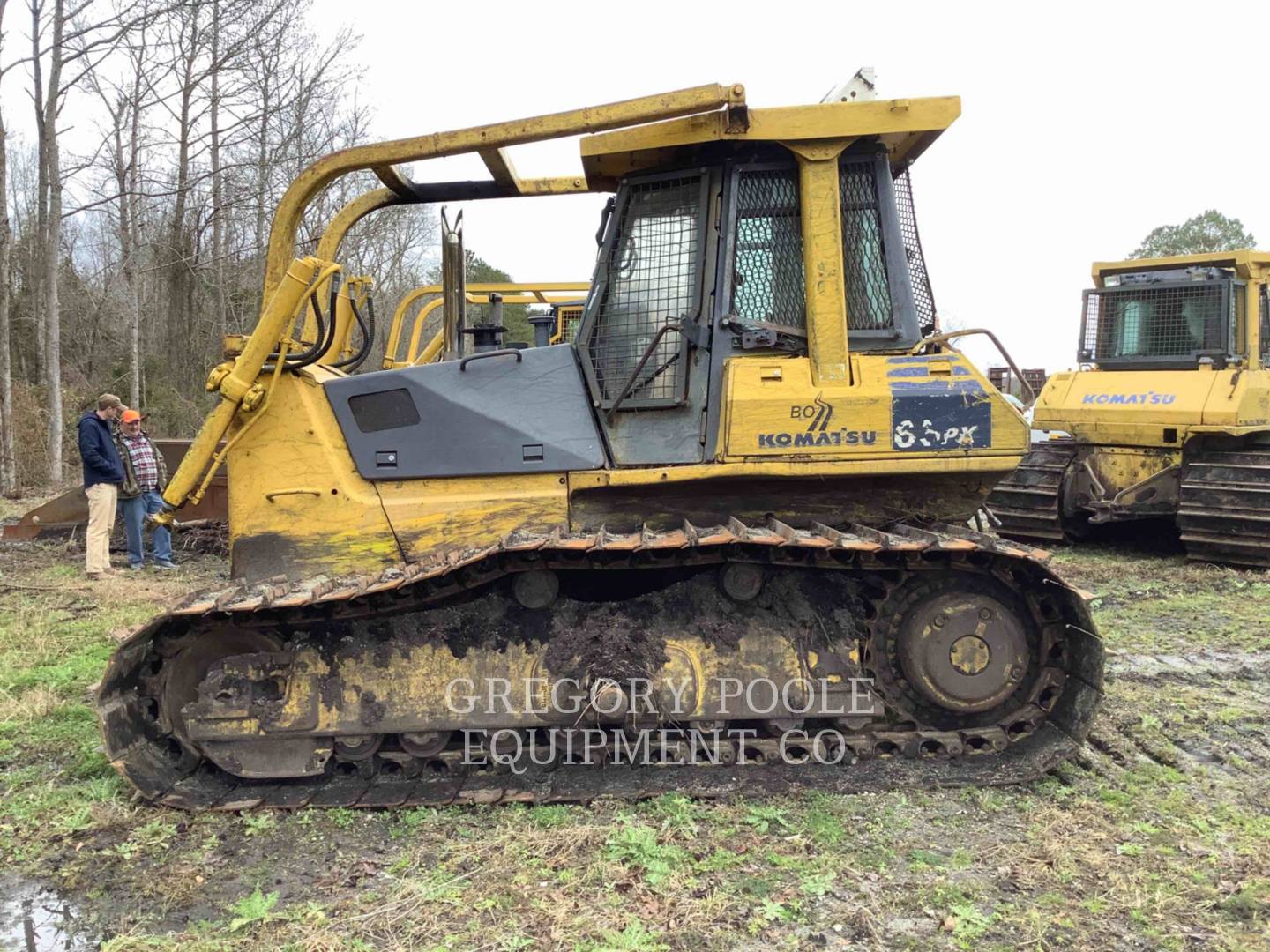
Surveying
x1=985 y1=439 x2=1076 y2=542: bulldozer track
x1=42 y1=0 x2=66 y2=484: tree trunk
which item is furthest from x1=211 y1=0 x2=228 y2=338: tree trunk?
x1=985 y1=439 x2=1076 y2=542: bulldozer track

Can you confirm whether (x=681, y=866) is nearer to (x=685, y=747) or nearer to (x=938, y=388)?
(x=685, y=747)

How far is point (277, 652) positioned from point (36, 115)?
1758cm

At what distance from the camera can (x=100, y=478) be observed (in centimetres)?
886

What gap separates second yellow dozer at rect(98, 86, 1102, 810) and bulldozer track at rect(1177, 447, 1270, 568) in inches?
227

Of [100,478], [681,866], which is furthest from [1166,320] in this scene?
[100,478]

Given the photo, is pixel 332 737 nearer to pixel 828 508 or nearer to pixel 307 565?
pixel 307 565

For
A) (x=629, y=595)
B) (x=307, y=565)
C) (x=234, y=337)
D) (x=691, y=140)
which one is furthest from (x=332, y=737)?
(x=691, y=140)

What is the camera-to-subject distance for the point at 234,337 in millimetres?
4242

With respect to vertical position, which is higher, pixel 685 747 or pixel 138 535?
pixel 138 535

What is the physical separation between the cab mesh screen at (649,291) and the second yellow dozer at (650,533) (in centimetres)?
1

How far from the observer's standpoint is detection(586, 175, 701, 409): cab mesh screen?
411 centimetres

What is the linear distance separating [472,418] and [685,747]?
1818mm

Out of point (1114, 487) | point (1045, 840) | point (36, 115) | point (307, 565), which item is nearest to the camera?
point (1045, 840)

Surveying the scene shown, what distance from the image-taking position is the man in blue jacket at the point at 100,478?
8.66 metres
